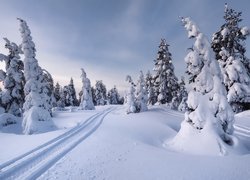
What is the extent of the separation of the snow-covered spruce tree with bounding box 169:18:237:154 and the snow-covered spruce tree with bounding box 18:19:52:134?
1525 cm

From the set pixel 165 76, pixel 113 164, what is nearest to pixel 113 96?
pixel 165 76

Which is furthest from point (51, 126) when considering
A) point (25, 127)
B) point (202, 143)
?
point (202, 143)

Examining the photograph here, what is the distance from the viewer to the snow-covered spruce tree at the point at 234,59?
83.1 ft

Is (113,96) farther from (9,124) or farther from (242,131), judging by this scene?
(242,131)

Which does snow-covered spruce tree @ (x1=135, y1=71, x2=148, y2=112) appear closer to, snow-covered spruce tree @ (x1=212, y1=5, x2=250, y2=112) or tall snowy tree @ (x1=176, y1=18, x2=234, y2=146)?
snow-covered spruce tree @ (x1=212, y1=5, x2=250, y2=112)

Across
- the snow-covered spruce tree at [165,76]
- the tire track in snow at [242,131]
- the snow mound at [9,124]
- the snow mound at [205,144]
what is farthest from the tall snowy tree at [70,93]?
the snow mound at [205,144]

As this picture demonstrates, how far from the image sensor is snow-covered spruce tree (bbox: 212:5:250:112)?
25.3 metres

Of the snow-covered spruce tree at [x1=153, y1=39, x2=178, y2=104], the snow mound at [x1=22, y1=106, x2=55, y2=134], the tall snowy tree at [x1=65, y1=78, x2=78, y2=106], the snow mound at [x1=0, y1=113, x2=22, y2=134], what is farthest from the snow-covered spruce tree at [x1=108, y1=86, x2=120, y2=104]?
the snow mound at [x1=22, y1=106, x2=55, y2=134]

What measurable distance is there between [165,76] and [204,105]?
3093 cm

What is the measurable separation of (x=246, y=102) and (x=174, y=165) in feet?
66.8

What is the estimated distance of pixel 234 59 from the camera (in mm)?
26438

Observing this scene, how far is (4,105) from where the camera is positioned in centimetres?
3072

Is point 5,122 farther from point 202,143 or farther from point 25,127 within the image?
point 202,143

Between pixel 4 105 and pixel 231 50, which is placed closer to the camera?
pixel 231 50
